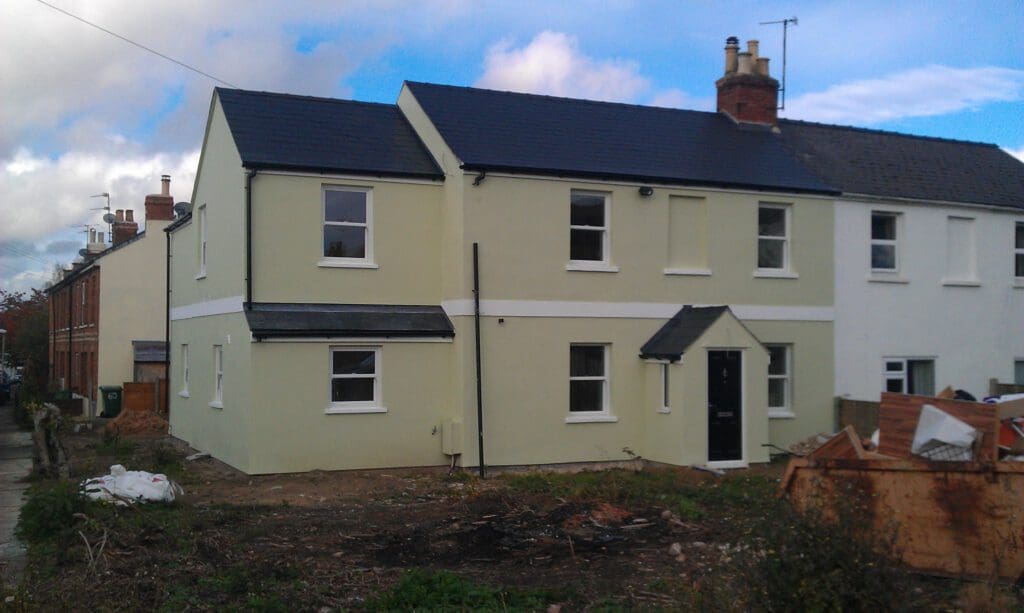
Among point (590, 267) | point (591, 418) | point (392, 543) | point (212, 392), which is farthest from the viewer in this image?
point (212, 392)

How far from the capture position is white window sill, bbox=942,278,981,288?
74.7 feet

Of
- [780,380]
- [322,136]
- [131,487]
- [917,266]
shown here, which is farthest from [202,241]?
[917,266]

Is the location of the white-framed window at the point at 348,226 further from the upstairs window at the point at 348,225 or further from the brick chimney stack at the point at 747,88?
the brick chimney stack at the point at 747,88

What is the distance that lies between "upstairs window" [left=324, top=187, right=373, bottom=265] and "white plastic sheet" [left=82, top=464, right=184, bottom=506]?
5751 millimetres

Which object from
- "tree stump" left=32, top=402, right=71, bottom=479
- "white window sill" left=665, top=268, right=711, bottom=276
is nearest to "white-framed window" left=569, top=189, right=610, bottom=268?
"white window sill" left=665, top=268, right=711, bottom=276

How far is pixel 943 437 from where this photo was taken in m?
9.79

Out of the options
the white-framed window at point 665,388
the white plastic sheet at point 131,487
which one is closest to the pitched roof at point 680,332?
the white-framed window at point 665,388

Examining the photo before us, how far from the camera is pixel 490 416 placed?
1812 centimetres

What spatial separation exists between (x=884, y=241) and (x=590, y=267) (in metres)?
7.90

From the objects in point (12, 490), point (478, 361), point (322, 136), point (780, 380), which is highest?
point (322, 136)

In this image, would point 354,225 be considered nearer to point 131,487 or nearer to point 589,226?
point 589,226

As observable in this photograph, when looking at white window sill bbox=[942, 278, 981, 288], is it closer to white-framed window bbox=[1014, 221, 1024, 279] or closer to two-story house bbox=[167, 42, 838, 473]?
white-framed window bbox=[1014, 221, 1024, 279]

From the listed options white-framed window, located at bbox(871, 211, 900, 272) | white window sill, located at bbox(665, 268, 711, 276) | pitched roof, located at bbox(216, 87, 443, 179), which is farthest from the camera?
white-framed window, located at bbox(871, 211, 900, 272)

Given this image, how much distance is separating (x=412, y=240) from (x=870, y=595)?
45.4ft
